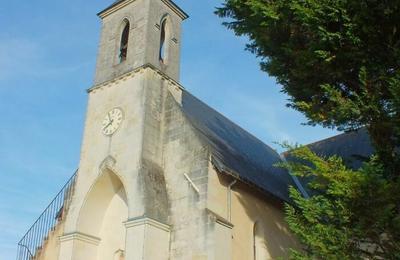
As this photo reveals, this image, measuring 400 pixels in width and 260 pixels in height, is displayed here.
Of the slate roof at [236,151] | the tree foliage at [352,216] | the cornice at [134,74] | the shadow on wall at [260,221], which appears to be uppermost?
the cornice at [134,74]

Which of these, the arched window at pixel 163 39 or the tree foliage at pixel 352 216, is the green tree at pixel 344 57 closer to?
the tree foliage at pixel 352 216

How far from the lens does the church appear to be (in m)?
14.0

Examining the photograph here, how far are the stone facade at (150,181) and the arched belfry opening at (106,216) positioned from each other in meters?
0.03

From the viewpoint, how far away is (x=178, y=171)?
14961 mm

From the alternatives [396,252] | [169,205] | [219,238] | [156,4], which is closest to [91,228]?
[169,205]

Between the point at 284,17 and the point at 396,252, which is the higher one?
the point at 284,17

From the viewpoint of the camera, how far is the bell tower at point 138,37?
1692cm

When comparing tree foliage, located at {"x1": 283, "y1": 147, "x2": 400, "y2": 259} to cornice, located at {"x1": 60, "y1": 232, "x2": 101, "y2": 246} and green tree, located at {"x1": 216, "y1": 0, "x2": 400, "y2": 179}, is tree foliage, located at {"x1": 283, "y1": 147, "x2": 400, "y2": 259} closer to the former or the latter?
green tree, located at {"x1": 216, "y1": 0, "x2": 400, "y2": 179}

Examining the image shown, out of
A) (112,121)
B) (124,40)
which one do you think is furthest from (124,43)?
(112,121)

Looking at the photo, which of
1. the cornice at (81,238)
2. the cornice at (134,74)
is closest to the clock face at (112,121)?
the cornice at (134,74)

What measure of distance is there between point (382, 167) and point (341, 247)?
1.61 metres

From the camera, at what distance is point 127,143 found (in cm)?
1560

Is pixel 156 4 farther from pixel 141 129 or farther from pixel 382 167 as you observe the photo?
pixel 382 167

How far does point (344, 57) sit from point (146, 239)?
7133mm
